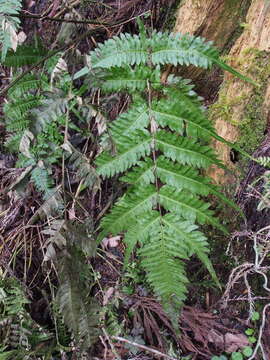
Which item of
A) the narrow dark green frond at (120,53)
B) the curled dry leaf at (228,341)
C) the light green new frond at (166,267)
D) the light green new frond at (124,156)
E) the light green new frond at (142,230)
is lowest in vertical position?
the curled dry leaf at (228,341)

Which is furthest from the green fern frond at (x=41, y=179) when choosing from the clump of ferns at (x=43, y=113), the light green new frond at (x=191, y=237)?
the light green new frond at (x=191, y=237)

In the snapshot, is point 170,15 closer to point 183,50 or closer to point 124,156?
point 183,50

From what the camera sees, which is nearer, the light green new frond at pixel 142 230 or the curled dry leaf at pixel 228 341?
the light green new frond at pixel 142 230

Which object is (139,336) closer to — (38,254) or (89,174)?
(38,254)

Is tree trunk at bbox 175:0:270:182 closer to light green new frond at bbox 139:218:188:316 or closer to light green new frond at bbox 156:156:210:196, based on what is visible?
light green new frond at bbox 156:156:210:196

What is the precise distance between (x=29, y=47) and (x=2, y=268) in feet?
4.04

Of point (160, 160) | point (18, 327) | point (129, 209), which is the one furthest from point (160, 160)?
point (18, 327)

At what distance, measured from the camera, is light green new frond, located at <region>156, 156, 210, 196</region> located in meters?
1.35

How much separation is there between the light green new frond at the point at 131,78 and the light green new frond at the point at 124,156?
0.21 m

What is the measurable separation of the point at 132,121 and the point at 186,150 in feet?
0.81

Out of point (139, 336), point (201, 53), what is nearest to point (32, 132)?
point (201, 53)

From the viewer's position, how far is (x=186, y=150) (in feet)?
4.51

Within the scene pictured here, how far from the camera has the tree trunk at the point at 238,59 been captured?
5.43ft

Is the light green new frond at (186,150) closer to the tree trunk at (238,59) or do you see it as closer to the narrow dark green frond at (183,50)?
the narrow dark green frond at (183,50)
